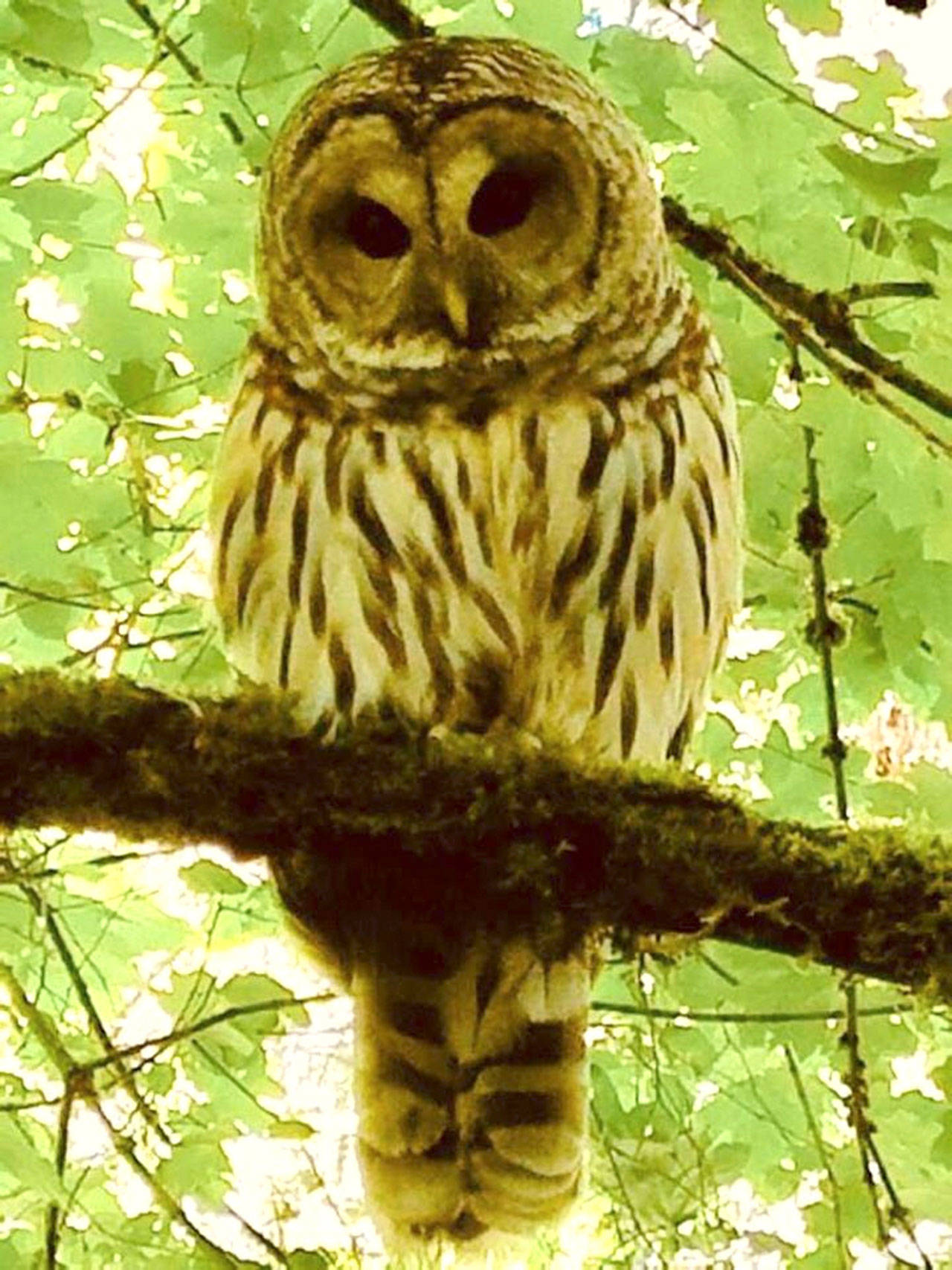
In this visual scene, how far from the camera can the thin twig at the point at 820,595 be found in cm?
249

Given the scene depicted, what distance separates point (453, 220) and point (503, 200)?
0.13 meters

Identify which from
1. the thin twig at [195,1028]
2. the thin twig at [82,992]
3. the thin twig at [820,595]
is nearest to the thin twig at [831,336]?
the thin twig at [820,595]

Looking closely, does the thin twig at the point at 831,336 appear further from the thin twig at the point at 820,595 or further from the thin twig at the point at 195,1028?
the thin twig at the point at 195,1028

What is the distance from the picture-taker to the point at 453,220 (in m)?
2.38

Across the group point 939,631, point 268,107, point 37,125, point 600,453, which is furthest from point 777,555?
point 37,125

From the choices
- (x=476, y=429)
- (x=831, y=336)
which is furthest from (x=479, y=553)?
(x=831, y=336)

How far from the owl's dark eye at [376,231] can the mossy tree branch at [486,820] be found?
0.82m

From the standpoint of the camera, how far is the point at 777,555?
2814 millimetres

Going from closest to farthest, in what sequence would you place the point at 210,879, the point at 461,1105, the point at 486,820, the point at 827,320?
1. the point at 486,820
2. the point at 461,1105
3. the point at 827,320
4. the point at 210,879

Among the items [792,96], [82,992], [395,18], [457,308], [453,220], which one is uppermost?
[395,18]

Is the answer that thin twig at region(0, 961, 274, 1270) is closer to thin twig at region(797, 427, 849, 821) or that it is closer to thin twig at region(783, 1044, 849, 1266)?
thin twig at region(783, 1044, 849, 1266)

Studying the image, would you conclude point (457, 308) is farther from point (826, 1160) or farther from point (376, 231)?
point (826, 1160)

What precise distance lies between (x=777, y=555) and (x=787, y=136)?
0.62 metres

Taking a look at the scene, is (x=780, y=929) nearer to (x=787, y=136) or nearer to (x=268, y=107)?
(x=787, y=136)
